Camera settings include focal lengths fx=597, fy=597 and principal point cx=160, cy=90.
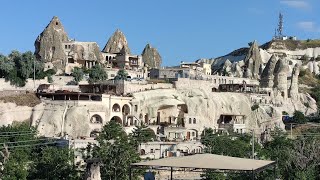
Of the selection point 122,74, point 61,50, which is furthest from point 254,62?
point 61,50

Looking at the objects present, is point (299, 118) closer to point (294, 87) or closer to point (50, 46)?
point (294, 87)

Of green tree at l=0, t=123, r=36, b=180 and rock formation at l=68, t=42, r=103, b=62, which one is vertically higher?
rock formation at l=68, t=42, r=103, b=62

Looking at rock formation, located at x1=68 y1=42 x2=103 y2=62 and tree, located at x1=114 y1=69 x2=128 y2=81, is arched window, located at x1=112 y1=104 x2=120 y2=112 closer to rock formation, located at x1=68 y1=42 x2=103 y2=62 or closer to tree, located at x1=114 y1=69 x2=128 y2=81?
tree, located at x1=114 y1=69 x2=128 y2=81

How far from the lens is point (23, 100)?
61125 millimetres

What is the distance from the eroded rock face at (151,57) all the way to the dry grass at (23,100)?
35881 mm

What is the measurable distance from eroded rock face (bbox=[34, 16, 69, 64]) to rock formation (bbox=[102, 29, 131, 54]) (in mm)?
13839

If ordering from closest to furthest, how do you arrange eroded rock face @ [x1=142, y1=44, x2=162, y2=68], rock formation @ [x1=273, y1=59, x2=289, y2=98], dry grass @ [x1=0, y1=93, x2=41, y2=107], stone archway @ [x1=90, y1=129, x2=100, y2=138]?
stone archway @ [x1=90, y1=129, x2=100, y2=138] → dry grass @ [x1=0, y1=93, x2=41, y2=107] → rock formation @ [x1=273, y1=59, x2=289, y2=98] → eroded rock face @ [x1=142, y1=44, x2=162, y2=68]

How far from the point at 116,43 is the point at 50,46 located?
17.4 m

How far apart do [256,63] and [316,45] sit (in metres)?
31.4

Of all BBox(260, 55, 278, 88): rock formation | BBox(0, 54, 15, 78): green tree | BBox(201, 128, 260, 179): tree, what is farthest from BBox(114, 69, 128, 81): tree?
BBox(260, 55, 278, 88): rock formation

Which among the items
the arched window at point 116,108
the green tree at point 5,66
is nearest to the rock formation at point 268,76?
the arched window at point 116,108

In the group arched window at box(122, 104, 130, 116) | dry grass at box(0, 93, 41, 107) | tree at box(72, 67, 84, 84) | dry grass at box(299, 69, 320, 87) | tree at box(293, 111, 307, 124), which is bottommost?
tree at box(293, 111, 307, 124)

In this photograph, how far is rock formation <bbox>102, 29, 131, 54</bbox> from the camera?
90.8 m

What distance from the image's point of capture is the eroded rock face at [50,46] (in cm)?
7531
